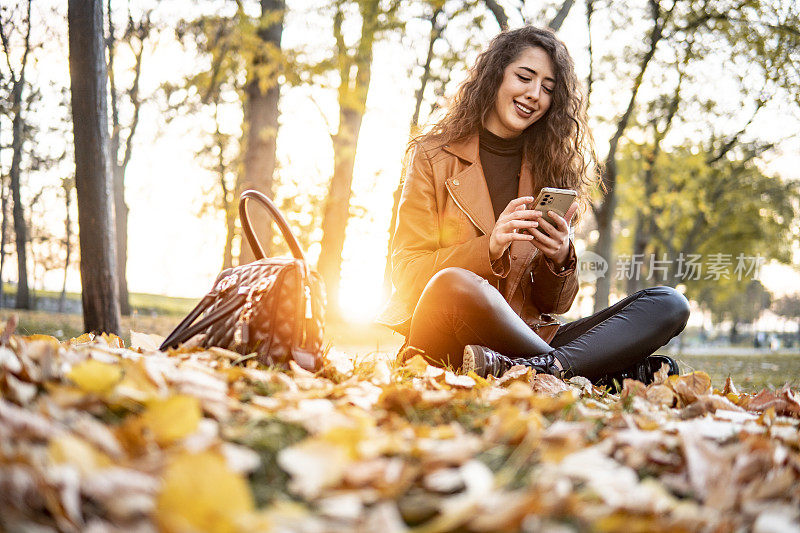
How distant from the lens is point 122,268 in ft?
50.4

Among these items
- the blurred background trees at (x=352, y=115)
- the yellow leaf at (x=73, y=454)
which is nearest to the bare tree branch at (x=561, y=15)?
the blurred background trees at (x=352, y=115)

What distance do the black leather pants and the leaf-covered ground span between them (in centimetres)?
111

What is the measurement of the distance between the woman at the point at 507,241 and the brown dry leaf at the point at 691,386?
0.51 m

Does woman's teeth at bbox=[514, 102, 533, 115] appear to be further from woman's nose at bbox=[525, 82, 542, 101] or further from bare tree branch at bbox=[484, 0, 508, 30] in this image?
bare tree branch at bbox=[484, 0, 508, 30]

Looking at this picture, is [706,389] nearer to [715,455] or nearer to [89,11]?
[715,455]

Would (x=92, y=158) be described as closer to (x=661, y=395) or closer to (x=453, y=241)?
(x=453, y=241)

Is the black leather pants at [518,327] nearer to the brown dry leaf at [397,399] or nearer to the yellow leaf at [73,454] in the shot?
the brown dry leaf at [397,399]

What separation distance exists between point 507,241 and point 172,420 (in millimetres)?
2132

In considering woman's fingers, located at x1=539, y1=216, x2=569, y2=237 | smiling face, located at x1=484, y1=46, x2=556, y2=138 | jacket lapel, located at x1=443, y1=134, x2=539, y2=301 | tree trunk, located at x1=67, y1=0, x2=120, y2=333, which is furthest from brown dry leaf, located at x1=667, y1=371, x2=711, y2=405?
tree trunk, located at x1=67, y1=0, x2=120, y2=333

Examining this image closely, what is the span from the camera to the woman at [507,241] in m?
2.84

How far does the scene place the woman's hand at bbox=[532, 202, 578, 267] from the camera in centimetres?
298

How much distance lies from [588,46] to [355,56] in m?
4.81

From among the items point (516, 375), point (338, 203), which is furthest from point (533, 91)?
point (338, 203)

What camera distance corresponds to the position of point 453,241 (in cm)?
343
